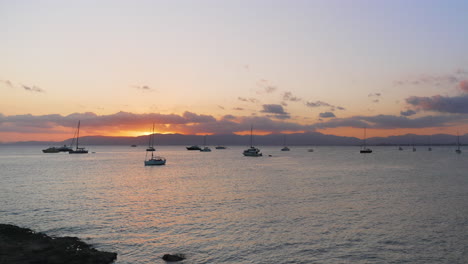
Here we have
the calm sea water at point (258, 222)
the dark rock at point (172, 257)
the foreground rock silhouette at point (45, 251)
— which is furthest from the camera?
the calm sea water at point (258, 222)

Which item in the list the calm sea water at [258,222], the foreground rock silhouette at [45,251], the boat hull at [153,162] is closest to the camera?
the foreground rock silhouette at [45,251]

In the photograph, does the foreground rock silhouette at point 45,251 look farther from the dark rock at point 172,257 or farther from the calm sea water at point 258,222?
the dark rock at point 172,257

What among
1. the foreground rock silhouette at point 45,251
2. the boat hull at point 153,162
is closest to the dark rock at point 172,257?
the foreground rock silhouette at point 45,251

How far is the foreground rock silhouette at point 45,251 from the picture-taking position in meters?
20.2

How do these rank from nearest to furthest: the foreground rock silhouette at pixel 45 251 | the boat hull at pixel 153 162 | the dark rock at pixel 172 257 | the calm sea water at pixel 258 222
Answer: the foreground rock silhouette at pixel 45 251, the dark rock at pixel 172 257, the calm sea water at pixel 258 222, the boat hull at pixel 153 162

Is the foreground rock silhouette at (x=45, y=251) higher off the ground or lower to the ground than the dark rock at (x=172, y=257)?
higher

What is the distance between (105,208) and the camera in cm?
3969

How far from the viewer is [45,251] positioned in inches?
855

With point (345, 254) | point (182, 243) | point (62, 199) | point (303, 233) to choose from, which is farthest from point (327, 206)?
point (62, 199)

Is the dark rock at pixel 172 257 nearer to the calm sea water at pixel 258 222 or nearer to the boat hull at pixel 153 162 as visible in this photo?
the calm sea water at pixel 258 222

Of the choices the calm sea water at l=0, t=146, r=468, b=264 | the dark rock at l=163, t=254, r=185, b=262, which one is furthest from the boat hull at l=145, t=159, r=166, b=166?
the dark rock at l=163, t=254, r=185, b=262

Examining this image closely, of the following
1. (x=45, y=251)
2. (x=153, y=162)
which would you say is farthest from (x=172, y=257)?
(x=153, y=162)

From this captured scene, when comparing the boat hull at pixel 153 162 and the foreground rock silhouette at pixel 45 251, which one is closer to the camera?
the foreground rock silhouette at pixel 45 251

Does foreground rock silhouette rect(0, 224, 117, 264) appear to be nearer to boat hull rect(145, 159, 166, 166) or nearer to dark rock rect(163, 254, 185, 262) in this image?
dark rock rect(163, 254, 185, 262)
